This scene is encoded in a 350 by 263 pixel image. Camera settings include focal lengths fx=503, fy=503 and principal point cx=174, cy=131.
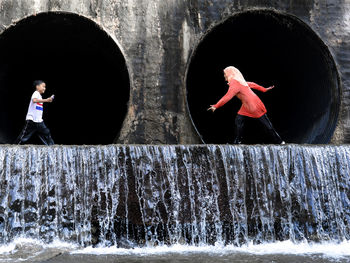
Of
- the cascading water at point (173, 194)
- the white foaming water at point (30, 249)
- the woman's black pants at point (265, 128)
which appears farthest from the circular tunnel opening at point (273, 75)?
the white foaming water at point (30, 249)

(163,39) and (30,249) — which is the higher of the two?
(163,39)

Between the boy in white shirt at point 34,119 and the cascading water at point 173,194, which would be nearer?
the cascading water at point 173,194

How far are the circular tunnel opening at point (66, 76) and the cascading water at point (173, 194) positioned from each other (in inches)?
133

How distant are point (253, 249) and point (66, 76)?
7.56 meters

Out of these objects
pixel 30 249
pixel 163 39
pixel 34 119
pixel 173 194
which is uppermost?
pixel 163 39

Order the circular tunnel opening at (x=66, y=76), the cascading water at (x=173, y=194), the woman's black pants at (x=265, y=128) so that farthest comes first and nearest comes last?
the circular tunnel opening at (x=66, y=76) < the woman's black pants at (x=265, y=128) < the cascading water at (x=173, y=194)

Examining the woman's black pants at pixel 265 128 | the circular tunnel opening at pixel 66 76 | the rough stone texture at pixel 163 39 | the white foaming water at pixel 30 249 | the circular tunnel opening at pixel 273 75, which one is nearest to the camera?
the white foaming water at pixel 30 249

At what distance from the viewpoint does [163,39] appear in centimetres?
917

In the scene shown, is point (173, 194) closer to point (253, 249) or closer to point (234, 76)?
point (253, 249)

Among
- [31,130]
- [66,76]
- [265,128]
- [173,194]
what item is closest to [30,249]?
[173,194]

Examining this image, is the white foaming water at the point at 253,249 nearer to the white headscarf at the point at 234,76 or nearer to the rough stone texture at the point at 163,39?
the white headscarf at the point at 234,76

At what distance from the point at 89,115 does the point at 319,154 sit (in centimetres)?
711

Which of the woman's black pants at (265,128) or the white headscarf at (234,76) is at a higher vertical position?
the white headscarf at (234,76)

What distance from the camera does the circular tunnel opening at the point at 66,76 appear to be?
9133 millimetres
